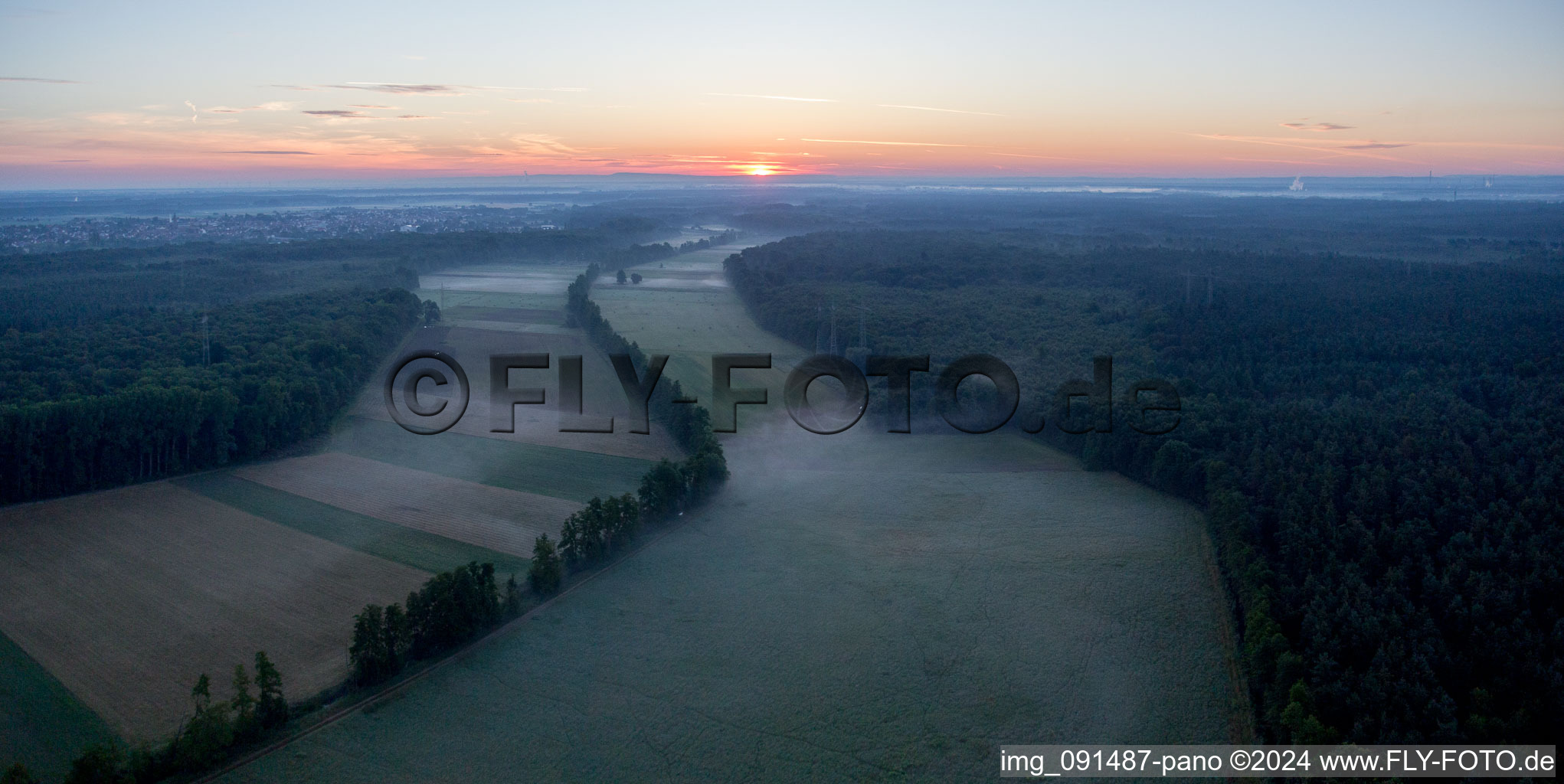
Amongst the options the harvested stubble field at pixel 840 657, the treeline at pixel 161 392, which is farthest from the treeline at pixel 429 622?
the treeline at pixel 161 392

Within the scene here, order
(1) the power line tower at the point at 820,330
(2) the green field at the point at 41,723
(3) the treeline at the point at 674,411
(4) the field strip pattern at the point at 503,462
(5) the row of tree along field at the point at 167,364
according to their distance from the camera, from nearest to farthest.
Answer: (2) the green field at the point at 41,723, (5) the row of tree along field at the point at 167,364, (3) the treeline at the point at 674,411, (4) the field strip pattern at the point at 503,462, (1) the power line tower at the point at 820,330

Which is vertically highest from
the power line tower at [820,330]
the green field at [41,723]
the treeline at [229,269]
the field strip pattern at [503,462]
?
the treeline at [229,269]

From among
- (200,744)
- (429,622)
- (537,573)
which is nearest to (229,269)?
(537,573)

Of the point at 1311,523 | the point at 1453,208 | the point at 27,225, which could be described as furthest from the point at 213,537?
the point at 1453,208

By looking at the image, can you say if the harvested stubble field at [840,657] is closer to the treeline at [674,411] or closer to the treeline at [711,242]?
the treeline at [674,411]

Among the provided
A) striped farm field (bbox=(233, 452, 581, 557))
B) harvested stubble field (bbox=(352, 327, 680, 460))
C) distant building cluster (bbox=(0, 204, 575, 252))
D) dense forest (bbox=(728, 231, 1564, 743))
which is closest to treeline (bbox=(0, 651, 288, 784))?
striped farm field (bbox=(233, 452, 581, 557))

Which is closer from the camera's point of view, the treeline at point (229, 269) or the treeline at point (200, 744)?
the treeline at point (200, 744)

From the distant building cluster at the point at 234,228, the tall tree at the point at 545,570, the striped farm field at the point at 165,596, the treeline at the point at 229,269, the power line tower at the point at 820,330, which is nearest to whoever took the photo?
the striped farm field at the point at 165,596
